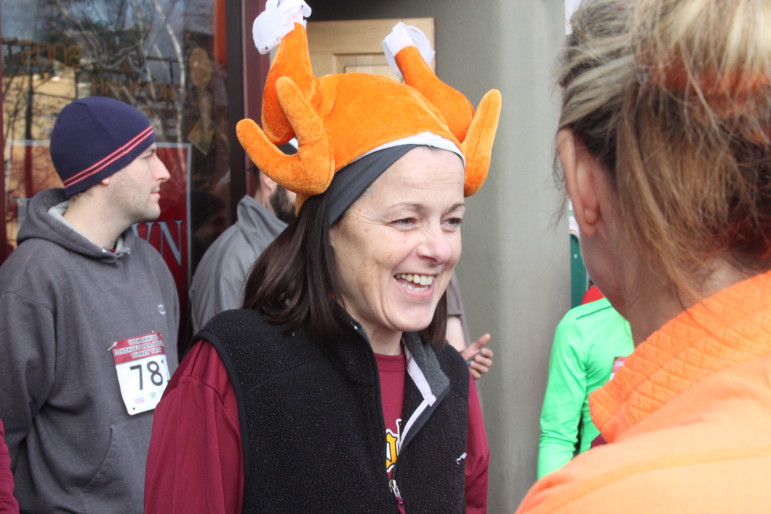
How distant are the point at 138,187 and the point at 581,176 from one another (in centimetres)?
243

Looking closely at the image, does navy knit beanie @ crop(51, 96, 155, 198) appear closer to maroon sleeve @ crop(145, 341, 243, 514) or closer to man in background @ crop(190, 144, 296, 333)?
man in background @ crop(190, 144, 296, 333)

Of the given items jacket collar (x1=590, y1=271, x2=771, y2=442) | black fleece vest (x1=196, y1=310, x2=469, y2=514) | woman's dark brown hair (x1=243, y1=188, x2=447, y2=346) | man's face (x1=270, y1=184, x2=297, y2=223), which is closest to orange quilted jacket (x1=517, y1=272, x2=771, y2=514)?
jacket collar (x1=590, y1=271, x2=771, y2=442)

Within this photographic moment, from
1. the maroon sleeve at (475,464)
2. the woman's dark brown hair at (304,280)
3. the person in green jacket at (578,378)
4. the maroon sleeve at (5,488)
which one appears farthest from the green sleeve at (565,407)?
the maroon sleeve at (5,488)

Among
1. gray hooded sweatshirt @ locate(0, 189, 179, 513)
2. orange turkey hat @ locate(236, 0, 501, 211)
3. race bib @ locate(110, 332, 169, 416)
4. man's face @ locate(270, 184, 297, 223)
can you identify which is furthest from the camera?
man's face @ locate(270, 184, 297, 223)

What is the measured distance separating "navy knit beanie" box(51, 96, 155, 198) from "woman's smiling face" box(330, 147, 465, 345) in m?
1.51

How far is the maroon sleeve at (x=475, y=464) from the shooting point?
212 centimetres

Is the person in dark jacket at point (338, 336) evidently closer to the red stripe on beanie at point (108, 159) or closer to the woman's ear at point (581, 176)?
the woman's ear at point (581, 176)

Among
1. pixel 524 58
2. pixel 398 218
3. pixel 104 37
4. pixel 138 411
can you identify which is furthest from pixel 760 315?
pixel 524 58

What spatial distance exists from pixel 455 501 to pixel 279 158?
89 cm

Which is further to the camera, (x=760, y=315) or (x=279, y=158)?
(x=279, y=158)

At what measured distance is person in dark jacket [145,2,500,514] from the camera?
1.66m

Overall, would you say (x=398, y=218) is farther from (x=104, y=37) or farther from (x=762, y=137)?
(x=104, y=37)

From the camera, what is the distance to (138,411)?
2.84m

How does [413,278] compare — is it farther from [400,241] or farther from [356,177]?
[356,177]
